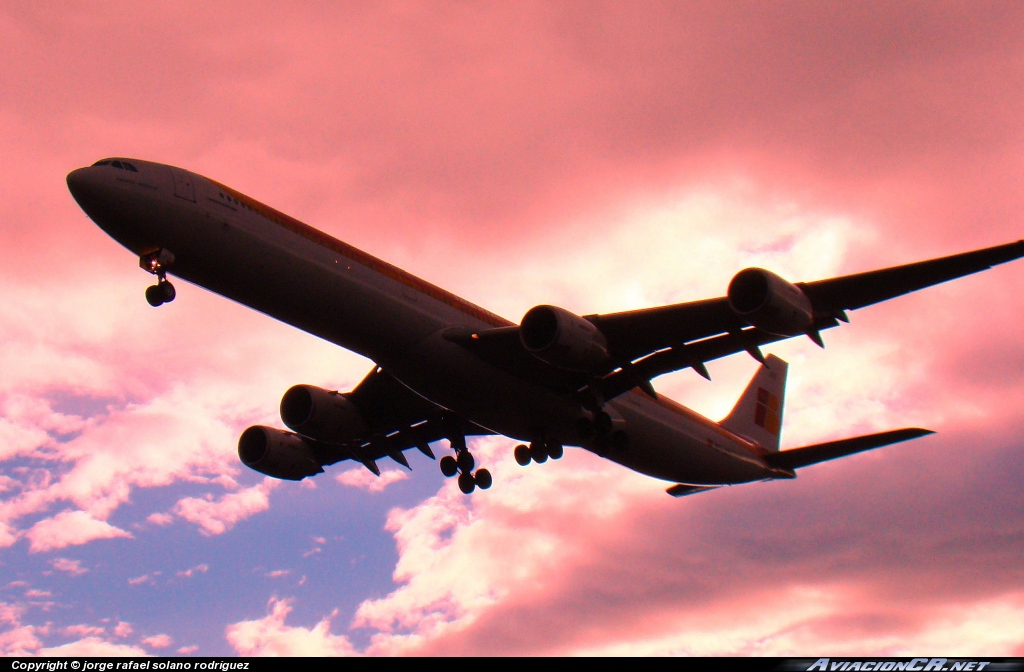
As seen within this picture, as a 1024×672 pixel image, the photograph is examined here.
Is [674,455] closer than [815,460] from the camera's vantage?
Yes

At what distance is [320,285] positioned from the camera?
2311 centimetres

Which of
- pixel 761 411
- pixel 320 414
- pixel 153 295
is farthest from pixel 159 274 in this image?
pixel 761 411

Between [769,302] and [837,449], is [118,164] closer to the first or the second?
[769,302]

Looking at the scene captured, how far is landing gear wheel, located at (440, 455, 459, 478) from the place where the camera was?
31.5 metres

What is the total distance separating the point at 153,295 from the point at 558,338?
10155mm

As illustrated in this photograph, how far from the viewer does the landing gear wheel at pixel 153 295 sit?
21.8 meters

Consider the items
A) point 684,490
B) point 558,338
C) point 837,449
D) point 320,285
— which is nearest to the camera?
point 320,285

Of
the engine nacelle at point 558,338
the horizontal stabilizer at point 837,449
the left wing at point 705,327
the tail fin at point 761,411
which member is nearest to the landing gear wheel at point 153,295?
the left wing at point 705,327

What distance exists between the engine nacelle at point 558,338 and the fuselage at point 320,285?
2.06 metres

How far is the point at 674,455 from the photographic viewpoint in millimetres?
30984
